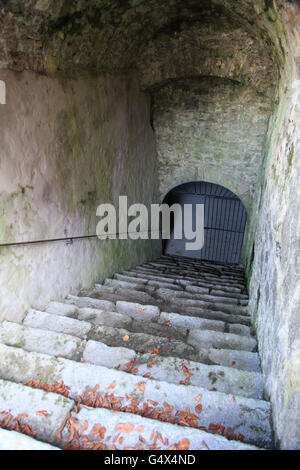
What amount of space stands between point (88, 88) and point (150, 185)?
2928mm

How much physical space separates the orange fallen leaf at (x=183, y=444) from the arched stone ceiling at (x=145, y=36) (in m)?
2.65

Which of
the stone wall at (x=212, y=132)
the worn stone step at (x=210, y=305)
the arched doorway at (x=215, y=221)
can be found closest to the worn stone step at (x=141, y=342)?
the worn stone step at (x=210, y=305)

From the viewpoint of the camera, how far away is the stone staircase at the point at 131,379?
1637mm

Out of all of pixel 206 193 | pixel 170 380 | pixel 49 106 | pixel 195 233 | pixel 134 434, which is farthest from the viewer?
pixel 195 233

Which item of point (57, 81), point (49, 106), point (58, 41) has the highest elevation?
point (58, 41)

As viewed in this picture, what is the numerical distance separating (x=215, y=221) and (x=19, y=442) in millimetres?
7034

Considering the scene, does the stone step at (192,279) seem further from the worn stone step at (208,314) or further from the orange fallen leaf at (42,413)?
the orange fallen leaf at (42,413)

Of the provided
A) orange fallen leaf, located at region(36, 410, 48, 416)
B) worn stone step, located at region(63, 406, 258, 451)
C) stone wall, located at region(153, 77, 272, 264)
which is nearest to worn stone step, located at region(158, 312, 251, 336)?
worn stone step, located at region(63, 406, 258, 451)

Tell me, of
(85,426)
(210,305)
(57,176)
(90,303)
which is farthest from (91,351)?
(57,176)

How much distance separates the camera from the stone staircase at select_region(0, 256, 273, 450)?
1.64 meters

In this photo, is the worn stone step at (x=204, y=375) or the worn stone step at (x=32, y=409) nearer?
the worn stone step at (x=32, y=409)
